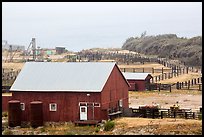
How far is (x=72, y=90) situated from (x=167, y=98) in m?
16.0

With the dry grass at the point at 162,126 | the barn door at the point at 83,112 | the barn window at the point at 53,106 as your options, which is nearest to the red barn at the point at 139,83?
the barn window at the point at 53,106

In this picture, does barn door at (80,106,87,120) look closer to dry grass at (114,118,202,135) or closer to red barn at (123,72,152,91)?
→ dry grass at (114,118,202,135)

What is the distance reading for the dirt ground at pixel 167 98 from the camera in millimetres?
40491

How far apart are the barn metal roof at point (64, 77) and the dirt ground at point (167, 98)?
7.94 m

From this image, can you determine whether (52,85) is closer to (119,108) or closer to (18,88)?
(18,88)

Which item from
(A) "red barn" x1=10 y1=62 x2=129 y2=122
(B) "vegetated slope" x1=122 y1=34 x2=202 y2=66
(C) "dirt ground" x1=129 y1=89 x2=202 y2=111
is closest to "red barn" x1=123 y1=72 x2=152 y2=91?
(C) "dirt ground" x1=129 y1=89 x2=202 y2=111

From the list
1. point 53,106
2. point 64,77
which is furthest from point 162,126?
point 64,77

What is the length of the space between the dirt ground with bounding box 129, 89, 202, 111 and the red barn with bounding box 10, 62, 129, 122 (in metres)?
7.38

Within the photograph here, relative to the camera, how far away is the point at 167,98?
45.1 meters

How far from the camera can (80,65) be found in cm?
3397

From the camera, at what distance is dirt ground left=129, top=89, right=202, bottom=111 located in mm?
40491

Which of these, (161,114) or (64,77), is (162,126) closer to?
(161,114)

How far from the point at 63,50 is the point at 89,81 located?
110 m

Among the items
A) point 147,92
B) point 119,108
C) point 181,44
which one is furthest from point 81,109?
point 181,44
